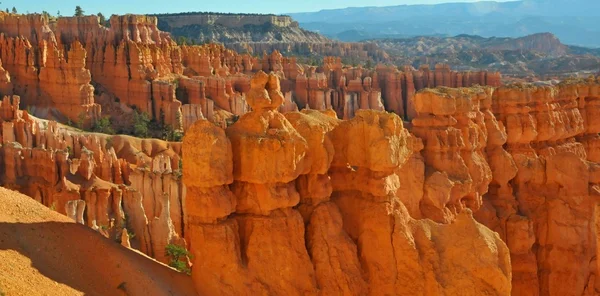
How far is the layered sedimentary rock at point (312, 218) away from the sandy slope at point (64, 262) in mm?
771

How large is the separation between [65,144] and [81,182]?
255 inches

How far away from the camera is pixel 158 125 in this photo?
53.8 metres

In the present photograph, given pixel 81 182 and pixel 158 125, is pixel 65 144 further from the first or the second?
pixel 158 125

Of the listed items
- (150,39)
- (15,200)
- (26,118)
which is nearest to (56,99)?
(26,118)

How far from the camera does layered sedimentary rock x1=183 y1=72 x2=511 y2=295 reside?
11727 mm

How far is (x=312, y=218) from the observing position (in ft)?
41.3

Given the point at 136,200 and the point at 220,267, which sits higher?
the point at 220,267

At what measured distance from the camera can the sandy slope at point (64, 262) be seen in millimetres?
10648

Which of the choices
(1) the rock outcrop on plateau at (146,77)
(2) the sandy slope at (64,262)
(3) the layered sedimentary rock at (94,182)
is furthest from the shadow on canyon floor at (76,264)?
(1) the rock outcrop on plateau at (146,77)

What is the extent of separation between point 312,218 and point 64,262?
3.83 meters

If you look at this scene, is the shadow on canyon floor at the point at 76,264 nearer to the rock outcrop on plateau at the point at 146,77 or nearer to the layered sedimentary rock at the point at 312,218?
the layered sedimentary rock at the point at 312,218

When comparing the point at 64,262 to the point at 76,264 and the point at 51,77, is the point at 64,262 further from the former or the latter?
the point at 51,77

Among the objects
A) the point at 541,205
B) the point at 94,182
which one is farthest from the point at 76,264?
the point at 94,182

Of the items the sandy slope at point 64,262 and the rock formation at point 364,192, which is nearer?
the sandy slope at point 64,262
